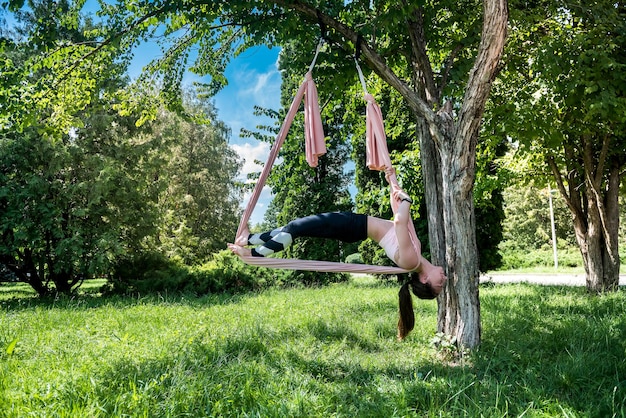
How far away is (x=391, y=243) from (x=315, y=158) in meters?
1.04

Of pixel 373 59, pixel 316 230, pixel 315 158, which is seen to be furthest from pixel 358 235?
pixel 373 59

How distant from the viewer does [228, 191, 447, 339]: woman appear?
126 inches

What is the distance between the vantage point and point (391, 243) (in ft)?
10.9

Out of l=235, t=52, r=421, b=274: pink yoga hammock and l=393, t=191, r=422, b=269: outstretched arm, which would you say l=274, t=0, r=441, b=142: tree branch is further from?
l=393, t=191, r=422, b=269: outstretched arm

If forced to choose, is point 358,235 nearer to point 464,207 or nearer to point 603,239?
point 464,207

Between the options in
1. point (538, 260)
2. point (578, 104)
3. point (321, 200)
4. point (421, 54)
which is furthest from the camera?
point (538, 260)

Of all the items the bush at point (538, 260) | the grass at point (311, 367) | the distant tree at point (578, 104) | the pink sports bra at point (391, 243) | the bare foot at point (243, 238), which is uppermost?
the distant tree at point (578, 104)

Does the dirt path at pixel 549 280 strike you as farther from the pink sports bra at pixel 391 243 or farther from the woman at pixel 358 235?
the pink sports bra at pixel 391 243

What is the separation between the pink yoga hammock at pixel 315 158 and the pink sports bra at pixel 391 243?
0.39ft

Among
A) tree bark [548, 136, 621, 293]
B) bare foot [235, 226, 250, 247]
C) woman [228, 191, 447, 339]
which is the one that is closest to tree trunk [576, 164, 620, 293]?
tree bark [548, 136, 621, 293]

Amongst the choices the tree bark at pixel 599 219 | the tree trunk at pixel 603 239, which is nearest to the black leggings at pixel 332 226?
the tree bark at pixel 599 219

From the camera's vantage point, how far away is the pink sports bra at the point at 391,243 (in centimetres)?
328

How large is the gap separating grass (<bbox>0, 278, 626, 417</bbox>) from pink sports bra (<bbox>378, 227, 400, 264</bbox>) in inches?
36.3

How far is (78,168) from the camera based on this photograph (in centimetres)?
1091
